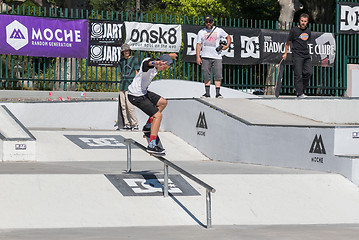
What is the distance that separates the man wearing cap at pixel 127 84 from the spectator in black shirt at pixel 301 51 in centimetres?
344

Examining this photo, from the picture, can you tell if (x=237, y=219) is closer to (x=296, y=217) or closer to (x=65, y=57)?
(x=296, y=217)

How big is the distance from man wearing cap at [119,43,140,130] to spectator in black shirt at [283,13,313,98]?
344 cm

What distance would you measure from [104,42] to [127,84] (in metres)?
3.90

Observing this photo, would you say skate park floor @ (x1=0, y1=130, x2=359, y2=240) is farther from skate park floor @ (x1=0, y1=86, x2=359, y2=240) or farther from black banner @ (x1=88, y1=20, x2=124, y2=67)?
black banner @ (x1=88, y1=20, x2=124, y2=67)

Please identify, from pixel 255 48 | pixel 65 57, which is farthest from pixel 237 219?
pixel 255 48

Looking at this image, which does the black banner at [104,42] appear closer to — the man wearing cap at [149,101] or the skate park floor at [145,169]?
the skate park floor at [145,169]

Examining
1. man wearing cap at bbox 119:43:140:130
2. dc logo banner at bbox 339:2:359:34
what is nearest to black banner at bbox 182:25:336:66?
dc logo banner at bbox 339:2:359:34

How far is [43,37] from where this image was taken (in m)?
18.8

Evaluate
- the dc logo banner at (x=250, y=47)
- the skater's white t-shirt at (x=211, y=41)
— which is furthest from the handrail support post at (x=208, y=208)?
the dc logo banner at (x=250, y=47)

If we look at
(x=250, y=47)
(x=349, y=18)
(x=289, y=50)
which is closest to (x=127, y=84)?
(x=250, y=47)

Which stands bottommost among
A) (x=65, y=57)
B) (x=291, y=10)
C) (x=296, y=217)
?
(x=296, y=217)

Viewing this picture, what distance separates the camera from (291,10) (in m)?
31.2

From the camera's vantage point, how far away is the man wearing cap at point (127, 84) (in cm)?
1585

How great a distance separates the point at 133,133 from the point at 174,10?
42087 millimetres
